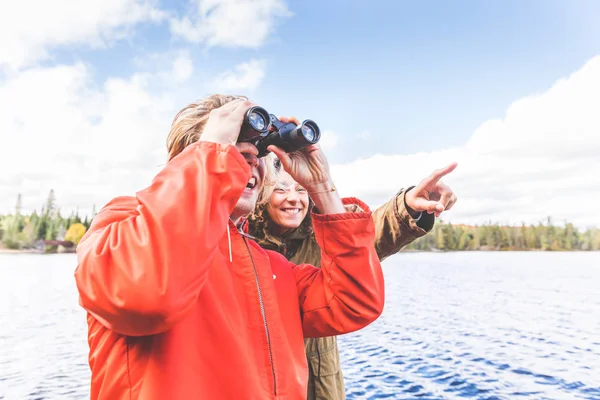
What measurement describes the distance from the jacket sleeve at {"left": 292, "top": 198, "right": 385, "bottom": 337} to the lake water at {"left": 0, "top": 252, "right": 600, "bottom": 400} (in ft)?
23.3

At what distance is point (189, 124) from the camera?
1.69 m

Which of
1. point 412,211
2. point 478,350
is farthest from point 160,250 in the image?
point 478,350

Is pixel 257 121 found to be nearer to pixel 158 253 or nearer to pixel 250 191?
pixel 250 191

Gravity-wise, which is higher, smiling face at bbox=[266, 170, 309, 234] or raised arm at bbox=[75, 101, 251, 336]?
smiling face at bbox=[266, 170, 309, 234]

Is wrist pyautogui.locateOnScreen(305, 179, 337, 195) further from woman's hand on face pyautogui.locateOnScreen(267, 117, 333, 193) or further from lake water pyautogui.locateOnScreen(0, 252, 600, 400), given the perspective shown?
lake water pyautogui.locateOnScreen(0, 252, 600, 400)

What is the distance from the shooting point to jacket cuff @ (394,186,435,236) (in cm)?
257

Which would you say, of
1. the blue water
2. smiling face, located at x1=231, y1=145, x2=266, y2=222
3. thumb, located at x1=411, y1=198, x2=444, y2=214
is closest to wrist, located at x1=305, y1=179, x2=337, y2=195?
smiling face, located at x1=231, y1=145, x2=266, y2=222

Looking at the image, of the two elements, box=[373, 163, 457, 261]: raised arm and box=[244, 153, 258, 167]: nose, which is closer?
box=[244, 153, 258, 167]: nose

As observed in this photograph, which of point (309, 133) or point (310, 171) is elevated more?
point (309, 133)

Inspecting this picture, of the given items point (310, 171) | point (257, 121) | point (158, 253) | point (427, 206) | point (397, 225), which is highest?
point (257, 121)

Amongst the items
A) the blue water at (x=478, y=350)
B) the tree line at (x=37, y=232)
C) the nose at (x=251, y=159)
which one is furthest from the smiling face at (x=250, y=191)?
the tree line at (x=37, y=232)

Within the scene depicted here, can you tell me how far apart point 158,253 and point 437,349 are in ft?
38.7

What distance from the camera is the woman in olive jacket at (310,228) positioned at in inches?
95.1

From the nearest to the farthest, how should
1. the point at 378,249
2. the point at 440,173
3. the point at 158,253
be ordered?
the point at 158,253, the point at 440,173, the point at 378,249
